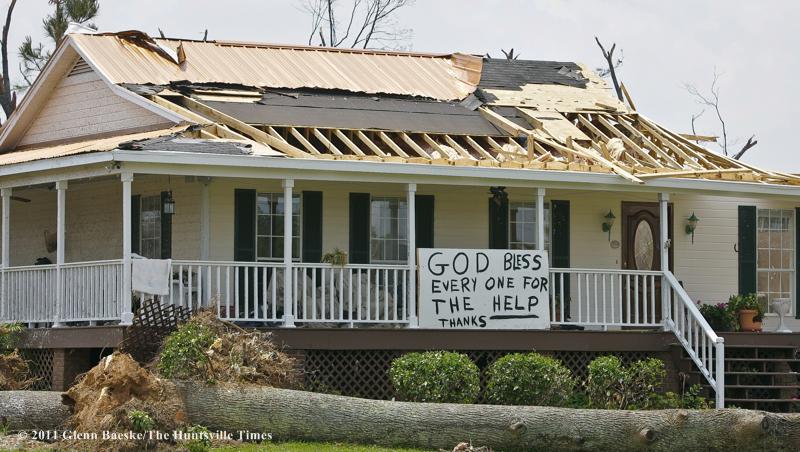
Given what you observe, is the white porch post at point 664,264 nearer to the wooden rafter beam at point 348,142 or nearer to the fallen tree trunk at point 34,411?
the wooden rafter beam at point 348,142

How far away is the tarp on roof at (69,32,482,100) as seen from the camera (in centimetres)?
1748

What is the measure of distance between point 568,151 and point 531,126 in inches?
93.3

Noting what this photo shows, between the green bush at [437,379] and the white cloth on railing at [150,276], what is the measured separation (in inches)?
A: 132

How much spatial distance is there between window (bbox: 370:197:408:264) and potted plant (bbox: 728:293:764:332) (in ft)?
18.3

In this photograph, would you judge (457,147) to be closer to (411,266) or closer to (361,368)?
(411,266)

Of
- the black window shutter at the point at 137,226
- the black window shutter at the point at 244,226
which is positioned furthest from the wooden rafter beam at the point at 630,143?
the black window shutter at the point at 137,226

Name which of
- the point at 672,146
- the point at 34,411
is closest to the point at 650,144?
the point at 672,146

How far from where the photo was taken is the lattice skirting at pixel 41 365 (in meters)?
14.6

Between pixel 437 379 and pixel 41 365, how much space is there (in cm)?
617

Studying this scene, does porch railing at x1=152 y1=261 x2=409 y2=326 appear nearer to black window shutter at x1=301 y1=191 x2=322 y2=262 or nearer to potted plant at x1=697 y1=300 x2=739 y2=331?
black window shutter at x1=301 y1=191 x2=322 y2=262

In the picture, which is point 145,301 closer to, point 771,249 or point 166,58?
point 166,58

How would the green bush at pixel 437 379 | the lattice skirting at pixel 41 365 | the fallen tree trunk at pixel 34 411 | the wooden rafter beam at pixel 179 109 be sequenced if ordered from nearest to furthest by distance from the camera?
1. the fallen tree trunk at pixel 34 411
2. the green bush at pixel 437 379
3. the lattice skirting at pixel 41 365
4. the wooden rafter beam at pixel 179 109

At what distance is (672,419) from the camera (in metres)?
11.4

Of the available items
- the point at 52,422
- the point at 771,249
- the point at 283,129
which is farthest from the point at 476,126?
the point at 52,422
